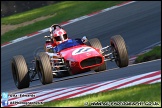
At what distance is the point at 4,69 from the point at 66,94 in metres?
8.73

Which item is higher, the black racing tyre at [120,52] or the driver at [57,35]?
the driver at [57,35]

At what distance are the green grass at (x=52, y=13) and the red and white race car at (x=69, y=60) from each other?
11.0 meters

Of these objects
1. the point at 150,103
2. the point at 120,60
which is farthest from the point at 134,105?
the point at 120,60

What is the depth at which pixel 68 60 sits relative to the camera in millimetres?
12352

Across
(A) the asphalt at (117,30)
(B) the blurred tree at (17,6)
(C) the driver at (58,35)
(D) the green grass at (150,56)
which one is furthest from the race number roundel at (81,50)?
(B) the blurred tree at (17,6)

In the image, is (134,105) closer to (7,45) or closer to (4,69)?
(4,69)

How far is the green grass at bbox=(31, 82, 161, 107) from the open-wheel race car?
8.66 feet

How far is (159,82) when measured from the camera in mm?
9570

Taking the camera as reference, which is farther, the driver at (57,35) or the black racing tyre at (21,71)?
the driver at (57,35)

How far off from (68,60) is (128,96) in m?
4.11

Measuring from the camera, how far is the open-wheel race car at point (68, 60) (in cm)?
1200

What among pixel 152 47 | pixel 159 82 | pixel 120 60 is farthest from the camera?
pixel 152 47

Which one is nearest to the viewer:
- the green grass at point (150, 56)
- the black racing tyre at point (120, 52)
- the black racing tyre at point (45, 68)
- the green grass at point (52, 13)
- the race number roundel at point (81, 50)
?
the black racing tyre at point (45, 68)

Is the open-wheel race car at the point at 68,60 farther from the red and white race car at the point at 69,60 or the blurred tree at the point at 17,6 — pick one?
the blurred tree at the point at 17,6
